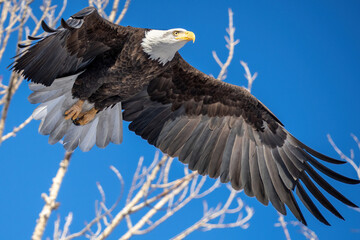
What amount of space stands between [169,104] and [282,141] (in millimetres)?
1441

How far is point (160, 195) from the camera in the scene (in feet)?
Answer: 21.2

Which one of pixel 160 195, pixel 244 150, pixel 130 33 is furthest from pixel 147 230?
pixel 130 33

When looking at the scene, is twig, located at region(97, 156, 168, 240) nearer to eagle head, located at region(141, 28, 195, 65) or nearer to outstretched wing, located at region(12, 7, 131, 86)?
eagle head, located at region(141, 28, 195, 65)

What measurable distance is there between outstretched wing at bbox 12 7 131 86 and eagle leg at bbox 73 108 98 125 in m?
0.92

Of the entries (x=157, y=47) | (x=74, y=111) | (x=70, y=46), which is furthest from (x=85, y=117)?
(x=157, y=47)

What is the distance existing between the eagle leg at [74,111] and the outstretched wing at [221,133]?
61 centimetres

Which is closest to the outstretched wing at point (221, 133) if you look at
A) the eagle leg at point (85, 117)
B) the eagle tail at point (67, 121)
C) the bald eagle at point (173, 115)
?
the bald eagle at point (173, 115)

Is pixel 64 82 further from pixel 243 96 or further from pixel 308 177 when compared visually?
pixel 308 177

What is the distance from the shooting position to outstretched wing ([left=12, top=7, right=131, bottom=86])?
15.7 feet

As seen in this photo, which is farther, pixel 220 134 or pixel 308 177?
pixel 220 134

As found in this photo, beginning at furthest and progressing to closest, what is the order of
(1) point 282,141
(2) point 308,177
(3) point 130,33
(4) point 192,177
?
1. (4) point 192,177
2. (1) point 282,141
3. (2) point 308,177
4. (3) point 130,33

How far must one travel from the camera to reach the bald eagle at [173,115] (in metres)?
5.19

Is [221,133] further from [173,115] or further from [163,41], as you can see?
[163,41]

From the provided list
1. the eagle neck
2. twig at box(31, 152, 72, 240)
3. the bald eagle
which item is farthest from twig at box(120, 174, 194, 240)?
the eagle neck
